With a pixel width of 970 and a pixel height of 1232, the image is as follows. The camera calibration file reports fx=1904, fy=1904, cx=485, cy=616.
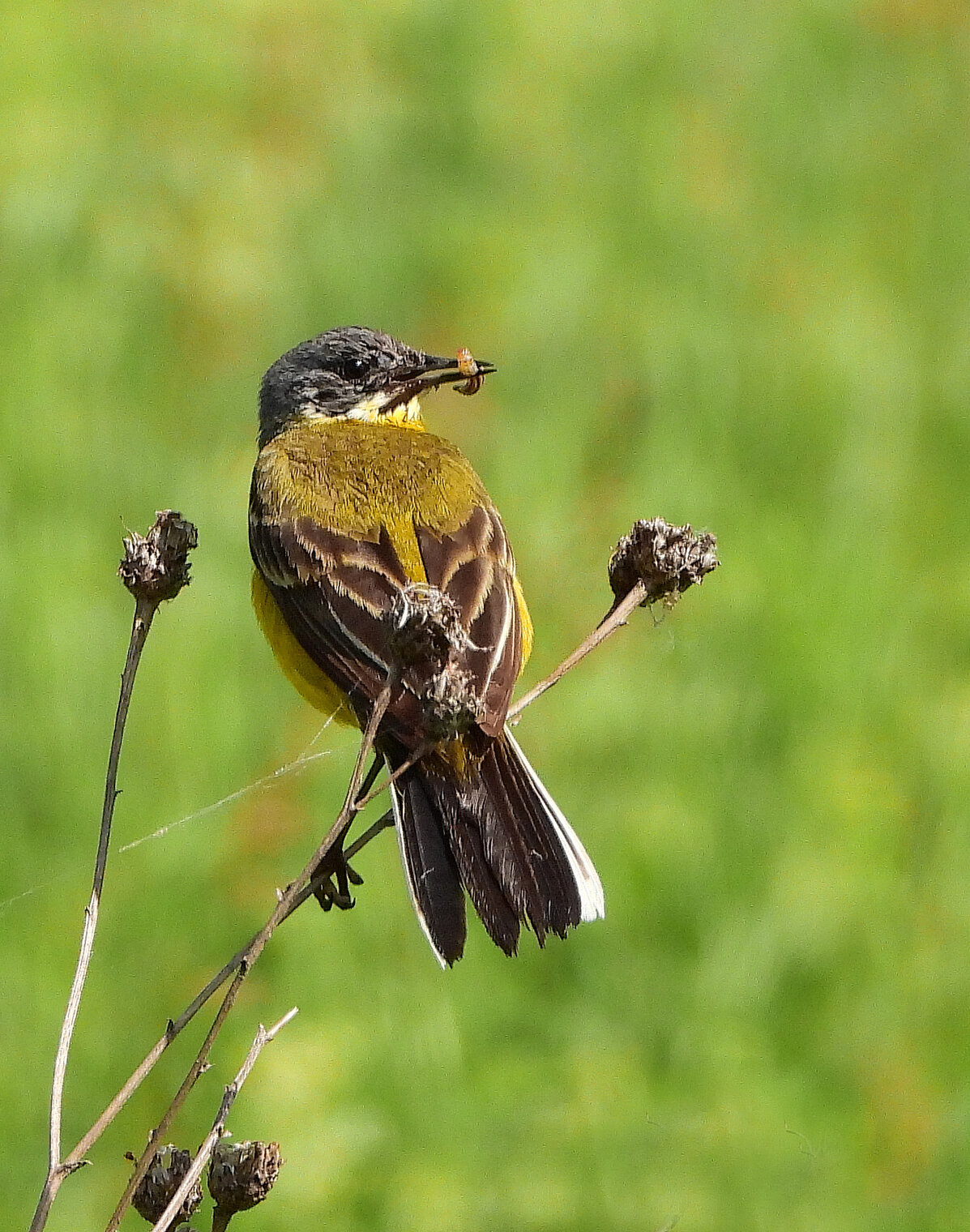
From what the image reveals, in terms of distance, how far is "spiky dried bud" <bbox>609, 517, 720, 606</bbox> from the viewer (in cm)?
416

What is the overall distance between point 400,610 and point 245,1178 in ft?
3.32

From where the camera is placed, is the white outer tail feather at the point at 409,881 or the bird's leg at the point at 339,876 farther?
the bird's leg at the point at 339,876

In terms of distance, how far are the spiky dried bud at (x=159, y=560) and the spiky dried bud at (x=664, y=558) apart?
38.5 inches

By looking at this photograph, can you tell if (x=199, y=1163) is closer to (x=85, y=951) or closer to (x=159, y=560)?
(x=85, y=951)


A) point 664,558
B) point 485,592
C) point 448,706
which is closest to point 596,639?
point 664,558

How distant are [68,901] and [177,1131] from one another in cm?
107

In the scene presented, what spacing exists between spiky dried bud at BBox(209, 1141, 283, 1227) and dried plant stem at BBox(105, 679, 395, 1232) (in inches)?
9.9

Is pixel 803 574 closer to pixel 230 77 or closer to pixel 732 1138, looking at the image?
pixel 732 1138

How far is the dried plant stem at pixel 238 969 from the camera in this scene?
277 cm

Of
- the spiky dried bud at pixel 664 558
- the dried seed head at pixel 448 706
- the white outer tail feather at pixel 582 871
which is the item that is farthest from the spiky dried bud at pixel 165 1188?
the spiky dried bud at pixel 664 558

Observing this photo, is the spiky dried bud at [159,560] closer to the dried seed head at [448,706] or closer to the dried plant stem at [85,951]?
the dried plant stem at [85,951]

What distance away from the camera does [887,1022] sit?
6844mm

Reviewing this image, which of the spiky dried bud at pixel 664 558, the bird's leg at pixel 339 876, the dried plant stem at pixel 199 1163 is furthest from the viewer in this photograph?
the bird's leg at pixel 339 876

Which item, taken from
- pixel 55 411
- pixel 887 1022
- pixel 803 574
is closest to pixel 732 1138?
pixel 887 1022
